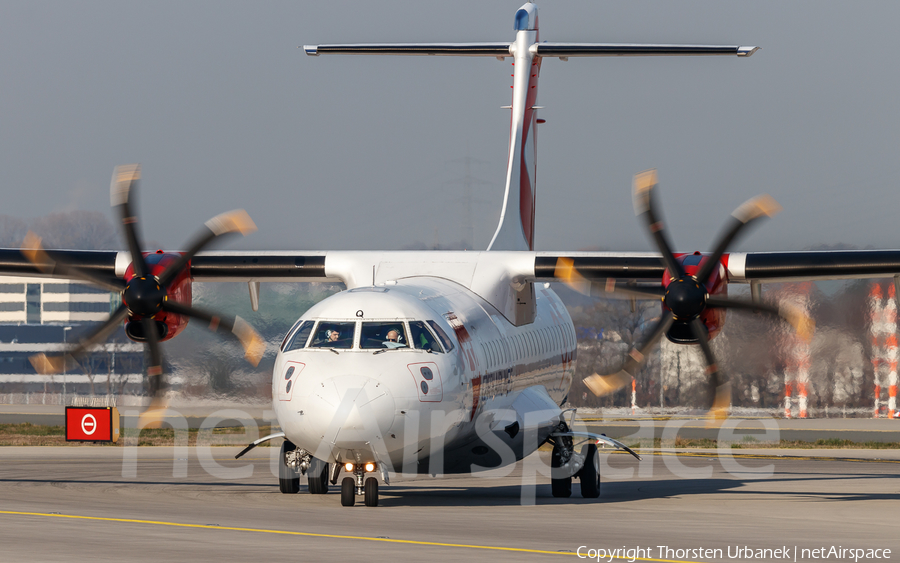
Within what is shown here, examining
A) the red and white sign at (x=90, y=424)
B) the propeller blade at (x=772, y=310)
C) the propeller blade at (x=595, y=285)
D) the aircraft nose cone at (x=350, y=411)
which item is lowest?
the red and white sign at (x=90, y=424)

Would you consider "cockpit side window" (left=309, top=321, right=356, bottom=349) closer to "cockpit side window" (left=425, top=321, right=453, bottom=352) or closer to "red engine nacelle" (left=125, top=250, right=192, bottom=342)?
"cockpit side window" (left=425, top=321, right=453, bottom=352)

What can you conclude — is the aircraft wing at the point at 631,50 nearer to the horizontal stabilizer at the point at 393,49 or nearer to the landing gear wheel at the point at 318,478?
the horizontal stabilizer at the point at 393,49

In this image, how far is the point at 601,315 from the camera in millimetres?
41812

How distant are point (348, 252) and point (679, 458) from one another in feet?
41.5

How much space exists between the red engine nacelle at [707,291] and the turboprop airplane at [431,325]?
3 cm

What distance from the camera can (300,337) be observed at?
1533 cm

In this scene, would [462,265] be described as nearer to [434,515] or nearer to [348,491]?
[348,491]

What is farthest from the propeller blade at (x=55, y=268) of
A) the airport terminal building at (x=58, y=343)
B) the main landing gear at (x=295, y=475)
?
the airport terminal building at (x=58, y=343)

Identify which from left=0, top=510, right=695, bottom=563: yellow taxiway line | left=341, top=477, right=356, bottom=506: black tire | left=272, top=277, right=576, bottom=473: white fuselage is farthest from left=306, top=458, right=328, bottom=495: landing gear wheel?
left=0, top=510, right=695, bottom=563: yellow taxiway line

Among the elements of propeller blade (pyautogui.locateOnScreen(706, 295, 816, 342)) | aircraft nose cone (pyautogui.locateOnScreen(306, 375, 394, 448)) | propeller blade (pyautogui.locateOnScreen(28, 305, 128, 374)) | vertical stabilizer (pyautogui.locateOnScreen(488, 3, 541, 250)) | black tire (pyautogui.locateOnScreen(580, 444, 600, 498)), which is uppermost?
vertical stabilizer (pyautogui.locateOnScreen(488, 3, 541, 250))

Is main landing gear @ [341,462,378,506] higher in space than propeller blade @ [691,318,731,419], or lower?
lower

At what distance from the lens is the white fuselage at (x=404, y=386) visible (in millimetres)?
14164

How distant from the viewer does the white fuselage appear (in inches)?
558

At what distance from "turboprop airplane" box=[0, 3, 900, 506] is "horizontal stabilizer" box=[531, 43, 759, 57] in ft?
0.12
